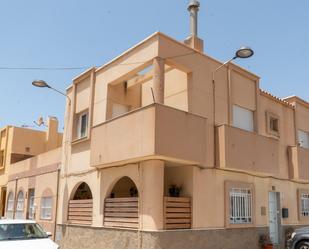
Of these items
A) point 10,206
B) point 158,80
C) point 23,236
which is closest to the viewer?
point 23,236

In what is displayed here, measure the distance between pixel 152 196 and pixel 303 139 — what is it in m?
10.8

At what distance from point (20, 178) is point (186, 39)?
1286 centimetres

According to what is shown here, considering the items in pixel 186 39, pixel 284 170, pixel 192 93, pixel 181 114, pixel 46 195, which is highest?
pixel 186 39

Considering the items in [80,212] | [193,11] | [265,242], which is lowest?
[265,242]

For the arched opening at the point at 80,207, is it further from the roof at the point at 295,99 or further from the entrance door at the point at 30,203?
the roof at the point at 295,99

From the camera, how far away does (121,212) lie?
41.8 feet

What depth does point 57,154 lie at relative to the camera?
18.0 meters

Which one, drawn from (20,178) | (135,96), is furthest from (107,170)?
(20,178)

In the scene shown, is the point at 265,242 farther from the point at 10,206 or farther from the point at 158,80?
the point at 10,206

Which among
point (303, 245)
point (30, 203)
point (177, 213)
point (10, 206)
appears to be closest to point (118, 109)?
point (177, 213)

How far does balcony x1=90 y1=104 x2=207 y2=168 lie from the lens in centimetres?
1127

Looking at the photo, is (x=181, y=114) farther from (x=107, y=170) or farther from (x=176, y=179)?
(x=107, y=170)

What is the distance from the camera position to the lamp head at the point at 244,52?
12255mm

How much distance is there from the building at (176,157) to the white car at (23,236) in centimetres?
258
